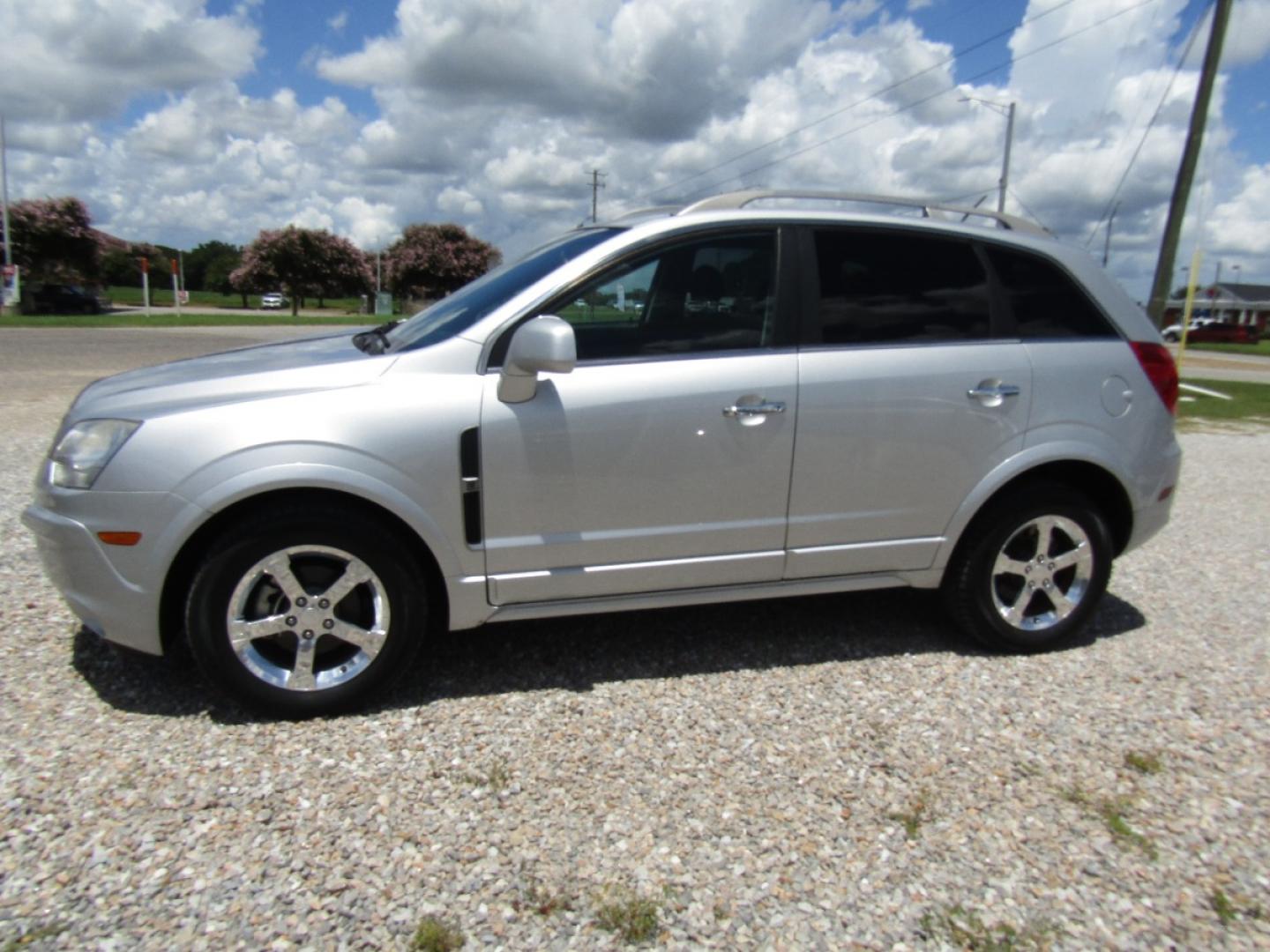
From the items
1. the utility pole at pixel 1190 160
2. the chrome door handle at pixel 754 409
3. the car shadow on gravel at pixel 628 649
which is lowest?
the car shadow on gravel at pixel 628 649

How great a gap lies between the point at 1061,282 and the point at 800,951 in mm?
2925

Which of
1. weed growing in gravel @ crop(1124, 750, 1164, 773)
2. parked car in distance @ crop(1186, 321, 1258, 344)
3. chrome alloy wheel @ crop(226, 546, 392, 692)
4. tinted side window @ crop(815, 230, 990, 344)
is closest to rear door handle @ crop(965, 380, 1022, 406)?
tinted side window @ crop(815, 230, 990, 344)

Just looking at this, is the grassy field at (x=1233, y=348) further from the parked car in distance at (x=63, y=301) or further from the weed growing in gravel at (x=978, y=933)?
the parked car in distance at (x=63, y=301)

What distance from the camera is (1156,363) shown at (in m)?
3.80

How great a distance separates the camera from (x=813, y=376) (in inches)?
133

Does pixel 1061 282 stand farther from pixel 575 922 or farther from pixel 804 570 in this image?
pixel 575 922

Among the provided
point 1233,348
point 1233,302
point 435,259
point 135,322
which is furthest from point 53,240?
point 1233,302

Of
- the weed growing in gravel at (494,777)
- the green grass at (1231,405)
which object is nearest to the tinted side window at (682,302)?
the weed growing in gravel at (494,777)

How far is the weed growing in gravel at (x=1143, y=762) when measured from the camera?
117 inches

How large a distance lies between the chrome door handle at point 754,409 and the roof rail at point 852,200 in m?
0.81

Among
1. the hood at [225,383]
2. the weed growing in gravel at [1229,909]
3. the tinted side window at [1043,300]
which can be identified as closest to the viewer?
the weed growing in gravel at [1229,909]

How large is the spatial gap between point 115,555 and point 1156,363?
162 inches

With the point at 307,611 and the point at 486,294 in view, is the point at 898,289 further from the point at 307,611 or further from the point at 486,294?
the point at 307,611

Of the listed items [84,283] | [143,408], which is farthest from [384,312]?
[143,408]
